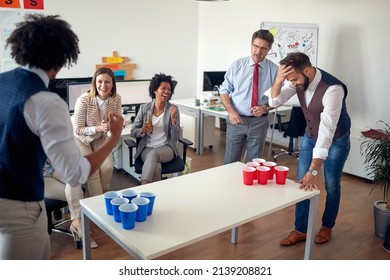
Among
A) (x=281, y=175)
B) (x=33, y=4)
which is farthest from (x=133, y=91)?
(x=281, y=175)

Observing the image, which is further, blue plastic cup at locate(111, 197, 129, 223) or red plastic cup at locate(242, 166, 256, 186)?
red plastic cup at locate(242, 166, 256, 186)

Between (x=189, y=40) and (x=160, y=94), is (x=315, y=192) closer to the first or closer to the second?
(x=160, y=94)

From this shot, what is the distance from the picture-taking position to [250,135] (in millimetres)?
3148

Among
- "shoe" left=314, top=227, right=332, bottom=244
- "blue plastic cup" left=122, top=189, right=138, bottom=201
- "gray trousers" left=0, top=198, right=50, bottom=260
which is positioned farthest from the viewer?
"shoe" left=314, top=227, right=332, bottom=244

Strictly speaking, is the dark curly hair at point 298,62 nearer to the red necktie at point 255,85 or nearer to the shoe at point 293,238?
the red necktie at point 255,85

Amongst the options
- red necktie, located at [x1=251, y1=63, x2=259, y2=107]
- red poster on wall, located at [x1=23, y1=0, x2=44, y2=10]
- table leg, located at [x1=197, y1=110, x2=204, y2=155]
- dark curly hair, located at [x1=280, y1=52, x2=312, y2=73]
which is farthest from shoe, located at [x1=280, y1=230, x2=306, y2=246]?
red poster on wall, located at [x1=23, y1=0, x2=44, y2=10]

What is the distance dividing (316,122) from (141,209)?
1.37 meters

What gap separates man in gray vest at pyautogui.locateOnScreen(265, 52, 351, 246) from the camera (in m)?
2.33

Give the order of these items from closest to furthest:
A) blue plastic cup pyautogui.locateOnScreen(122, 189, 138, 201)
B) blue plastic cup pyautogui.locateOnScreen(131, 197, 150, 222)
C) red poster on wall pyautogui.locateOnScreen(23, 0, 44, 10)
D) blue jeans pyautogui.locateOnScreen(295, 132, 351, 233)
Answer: blue plastic cup pyautogui.locateOnScreen(131, 197, 150, 222)
blue plastic cup pyautogui.locateOnScreen(122, 189, 138, 201)
blue jeans pyautogui.locateOnScreen(295, 132, 351, 233)
red poster on wall pyautogui.locateOnScreen(23, 0, 44, 10)

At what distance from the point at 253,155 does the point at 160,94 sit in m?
0.93

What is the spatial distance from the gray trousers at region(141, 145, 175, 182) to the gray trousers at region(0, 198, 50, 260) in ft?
5.40

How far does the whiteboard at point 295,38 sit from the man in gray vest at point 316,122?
2.31 meters

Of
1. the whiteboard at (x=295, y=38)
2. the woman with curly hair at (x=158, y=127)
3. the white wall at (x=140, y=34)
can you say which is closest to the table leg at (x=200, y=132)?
the whiteboard at (x=295, y=38)

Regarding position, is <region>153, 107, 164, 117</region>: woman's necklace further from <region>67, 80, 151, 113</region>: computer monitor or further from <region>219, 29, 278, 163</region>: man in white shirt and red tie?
<region>67, 80, 151, 113</region>: computer monitor
